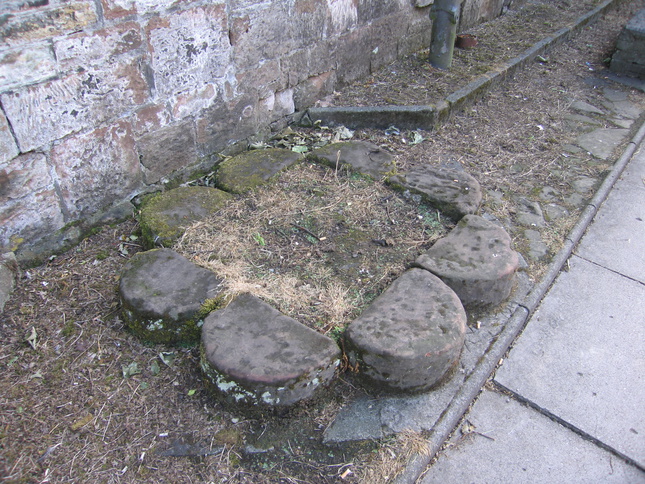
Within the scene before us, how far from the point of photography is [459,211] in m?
3.23

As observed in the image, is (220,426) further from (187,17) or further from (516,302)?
(187,17)

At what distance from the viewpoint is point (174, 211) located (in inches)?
122

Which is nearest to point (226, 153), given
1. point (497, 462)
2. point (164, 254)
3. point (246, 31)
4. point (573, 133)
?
point (246, 31)

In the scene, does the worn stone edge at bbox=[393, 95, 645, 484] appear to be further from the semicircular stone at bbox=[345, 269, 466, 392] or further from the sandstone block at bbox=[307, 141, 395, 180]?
the sandstone block at bbox=[307, 141, 395, 180]

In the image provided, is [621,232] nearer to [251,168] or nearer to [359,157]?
[359,157]

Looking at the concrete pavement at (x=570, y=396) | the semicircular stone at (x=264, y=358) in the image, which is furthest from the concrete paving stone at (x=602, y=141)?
the semicircular stone at (x=264, y=358)

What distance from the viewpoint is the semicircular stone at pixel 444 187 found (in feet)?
10.7

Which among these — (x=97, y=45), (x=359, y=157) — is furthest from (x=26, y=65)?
(x=359, y=157)

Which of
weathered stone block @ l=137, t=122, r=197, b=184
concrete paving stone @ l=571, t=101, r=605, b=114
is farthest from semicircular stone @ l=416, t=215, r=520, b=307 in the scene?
concrete paving stone @ l=571, t=101, r=605, b=114

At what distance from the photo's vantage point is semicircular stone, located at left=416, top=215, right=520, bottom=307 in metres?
2.69

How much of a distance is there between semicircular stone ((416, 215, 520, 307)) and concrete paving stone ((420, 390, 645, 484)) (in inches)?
24.4

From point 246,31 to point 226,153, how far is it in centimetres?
89

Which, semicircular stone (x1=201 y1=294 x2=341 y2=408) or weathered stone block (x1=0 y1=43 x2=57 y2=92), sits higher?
weathered stone block (x1=0 y1=43 x2=57 y2=92)

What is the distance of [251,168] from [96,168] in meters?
1.04
